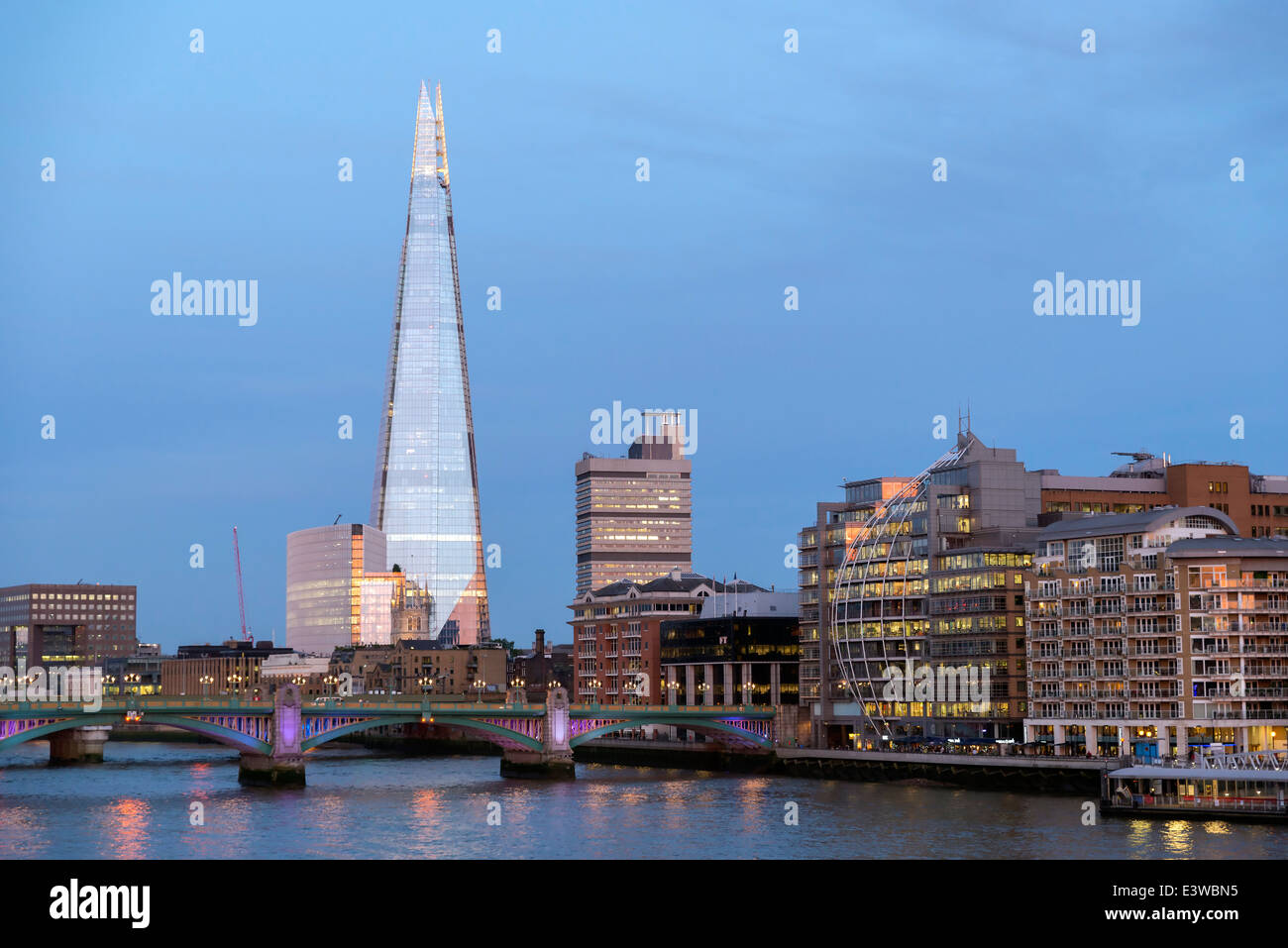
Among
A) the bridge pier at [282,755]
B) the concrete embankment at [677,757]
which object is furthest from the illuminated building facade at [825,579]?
the bridge pier at [282,755]

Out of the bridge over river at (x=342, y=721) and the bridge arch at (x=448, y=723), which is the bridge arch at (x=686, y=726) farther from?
the bridge arch at (x=448, y=723)

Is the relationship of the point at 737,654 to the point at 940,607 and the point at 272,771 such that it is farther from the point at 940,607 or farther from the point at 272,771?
the point at 272,771

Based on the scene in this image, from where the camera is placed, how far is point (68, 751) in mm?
166750

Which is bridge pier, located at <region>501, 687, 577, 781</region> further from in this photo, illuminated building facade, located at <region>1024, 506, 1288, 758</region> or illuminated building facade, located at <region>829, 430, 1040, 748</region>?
illuminated building facade, located at <region>1024, 506, 1288, 758</region>

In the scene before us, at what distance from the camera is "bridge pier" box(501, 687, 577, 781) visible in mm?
132125

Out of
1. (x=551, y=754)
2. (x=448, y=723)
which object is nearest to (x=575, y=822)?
(x=448, y=723)

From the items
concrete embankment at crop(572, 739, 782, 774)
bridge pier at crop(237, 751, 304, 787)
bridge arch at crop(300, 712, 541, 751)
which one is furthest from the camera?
Answer: concrete embankment at crop(572, 739, 782, 774)

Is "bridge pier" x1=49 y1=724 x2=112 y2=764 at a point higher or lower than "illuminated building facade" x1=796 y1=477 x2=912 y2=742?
lower

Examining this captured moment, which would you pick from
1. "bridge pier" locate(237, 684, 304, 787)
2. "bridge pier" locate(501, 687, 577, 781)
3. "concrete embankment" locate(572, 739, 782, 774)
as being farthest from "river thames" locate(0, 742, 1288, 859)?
"concrete embankment" locate(572, 739, 782, 774)

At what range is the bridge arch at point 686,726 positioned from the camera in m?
137

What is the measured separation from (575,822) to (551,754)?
43353 mm

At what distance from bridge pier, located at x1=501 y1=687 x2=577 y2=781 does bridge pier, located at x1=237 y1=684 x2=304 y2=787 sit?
18.8 metres

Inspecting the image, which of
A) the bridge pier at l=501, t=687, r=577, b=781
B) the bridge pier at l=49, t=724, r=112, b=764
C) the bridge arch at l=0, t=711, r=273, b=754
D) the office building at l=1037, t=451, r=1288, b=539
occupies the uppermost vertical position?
the office building at l=1037, t=451, r=1288, b=539

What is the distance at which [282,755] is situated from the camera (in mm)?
121375
